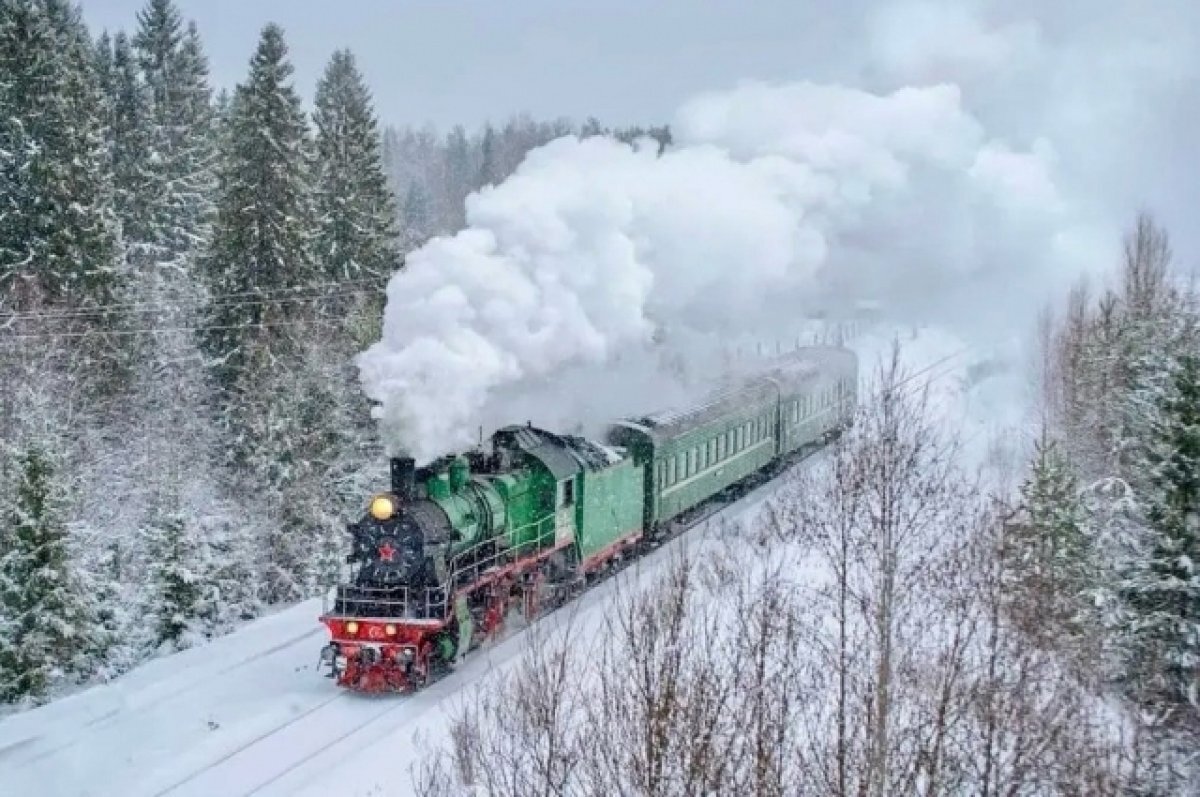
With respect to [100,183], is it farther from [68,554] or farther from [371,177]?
[68,554]

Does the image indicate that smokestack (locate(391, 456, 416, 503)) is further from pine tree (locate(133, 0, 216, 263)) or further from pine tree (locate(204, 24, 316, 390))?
pine tree (locate(133, 0, 216, 263))

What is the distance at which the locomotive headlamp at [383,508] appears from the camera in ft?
52.0

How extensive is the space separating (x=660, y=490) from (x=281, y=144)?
54.1 ft

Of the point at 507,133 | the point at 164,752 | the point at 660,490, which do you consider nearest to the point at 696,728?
the point at 164,752

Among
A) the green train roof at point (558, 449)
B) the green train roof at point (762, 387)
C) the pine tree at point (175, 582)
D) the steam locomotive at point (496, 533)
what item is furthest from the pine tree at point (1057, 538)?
the pine tree at point (175, 582)

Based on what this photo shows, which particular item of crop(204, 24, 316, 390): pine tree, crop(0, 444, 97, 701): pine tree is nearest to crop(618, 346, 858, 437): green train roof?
crop(0, 444, 97, 701): pine tree

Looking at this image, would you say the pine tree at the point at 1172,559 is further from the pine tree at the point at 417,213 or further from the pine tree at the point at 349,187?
the pine tree at the point at 417,213

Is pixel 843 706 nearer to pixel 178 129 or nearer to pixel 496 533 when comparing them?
pixel 496 533

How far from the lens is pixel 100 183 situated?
32.2 m

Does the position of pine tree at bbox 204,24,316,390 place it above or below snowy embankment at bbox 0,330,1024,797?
above

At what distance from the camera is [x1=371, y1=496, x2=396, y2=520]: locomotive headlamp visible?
15.9 m

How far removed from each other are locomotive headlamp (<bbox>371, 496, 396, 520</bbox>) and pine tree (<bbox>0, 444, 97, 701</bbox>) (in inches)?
249

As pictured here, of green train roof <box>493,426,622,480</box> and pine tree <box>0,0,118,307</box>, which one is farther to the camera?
pine tree <box>0,0,118,307</box>

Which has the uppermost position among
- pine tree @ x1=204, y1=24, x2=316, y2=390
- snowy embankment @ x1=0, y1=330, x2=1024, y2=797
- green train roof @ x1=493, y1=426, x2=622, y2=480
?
pine tree @ x1=204, y1=24, x2=316, y2=390
